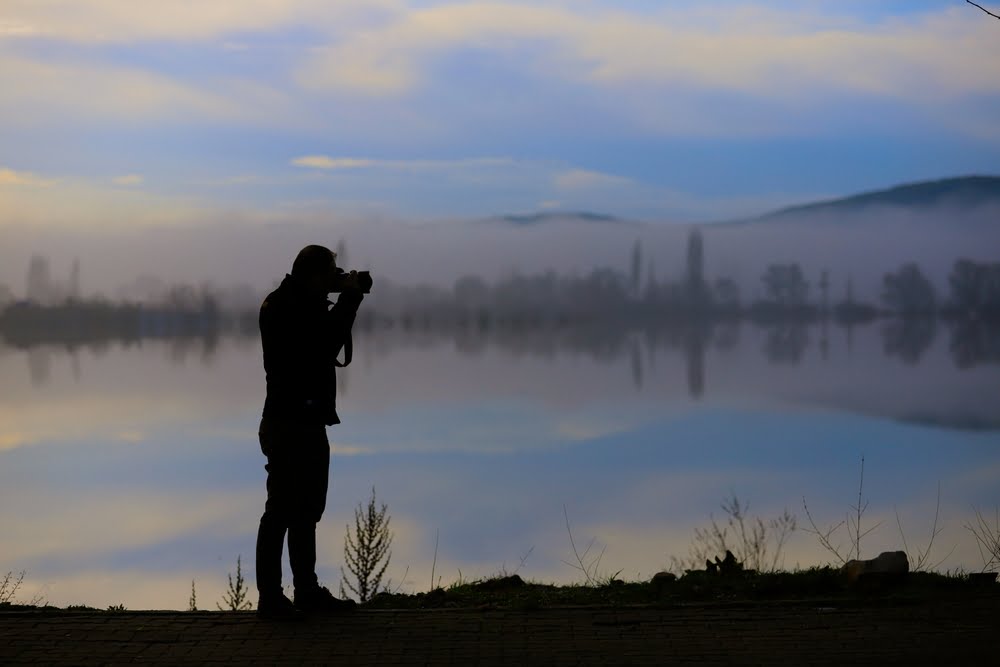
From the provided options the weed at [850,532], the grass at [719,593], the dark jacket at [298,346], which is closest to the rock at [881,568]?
the grass at [719,593]

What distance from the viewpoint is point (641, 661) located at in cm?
608

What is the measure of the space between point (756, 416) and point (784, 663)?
52783 mm

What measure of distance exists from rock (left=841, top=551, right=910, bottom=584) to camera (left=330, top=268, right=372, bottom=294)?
150 inches

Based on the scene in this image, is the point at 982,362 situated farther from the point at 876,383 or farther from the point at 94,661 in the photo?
the point at 94,661

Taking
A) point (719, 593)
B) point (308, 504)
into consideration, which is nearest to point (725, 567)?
point (719, 593)

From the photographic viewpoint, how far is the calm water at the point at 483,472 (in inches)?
816

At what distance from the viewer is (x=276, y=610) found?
23.0 feet

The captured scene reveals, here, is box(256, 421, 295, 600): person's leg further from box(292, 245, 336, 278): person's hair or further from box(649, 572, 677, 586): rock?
box(649, 572, 677, 586): rock

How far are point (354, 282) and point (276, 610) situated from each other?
208cm

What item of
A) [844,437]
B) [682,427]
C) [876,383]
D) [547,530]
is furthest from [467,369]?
[547,530]

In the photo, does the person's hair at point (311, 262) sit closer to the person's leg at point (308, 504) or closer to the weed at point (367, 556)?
the person's leg at point (308, 504)

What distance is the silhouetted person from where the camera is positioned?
7086 millimetres

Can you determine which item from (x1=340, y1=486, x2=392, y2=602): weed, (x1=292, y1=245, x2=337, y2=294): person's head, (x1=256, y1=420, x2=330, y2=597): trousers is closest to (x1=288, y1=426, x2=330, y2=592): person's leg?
(x1=256, y1=420, x2=330, y2=597): trousers

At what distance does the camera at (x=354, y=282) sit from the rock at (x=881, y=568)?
150 inches
